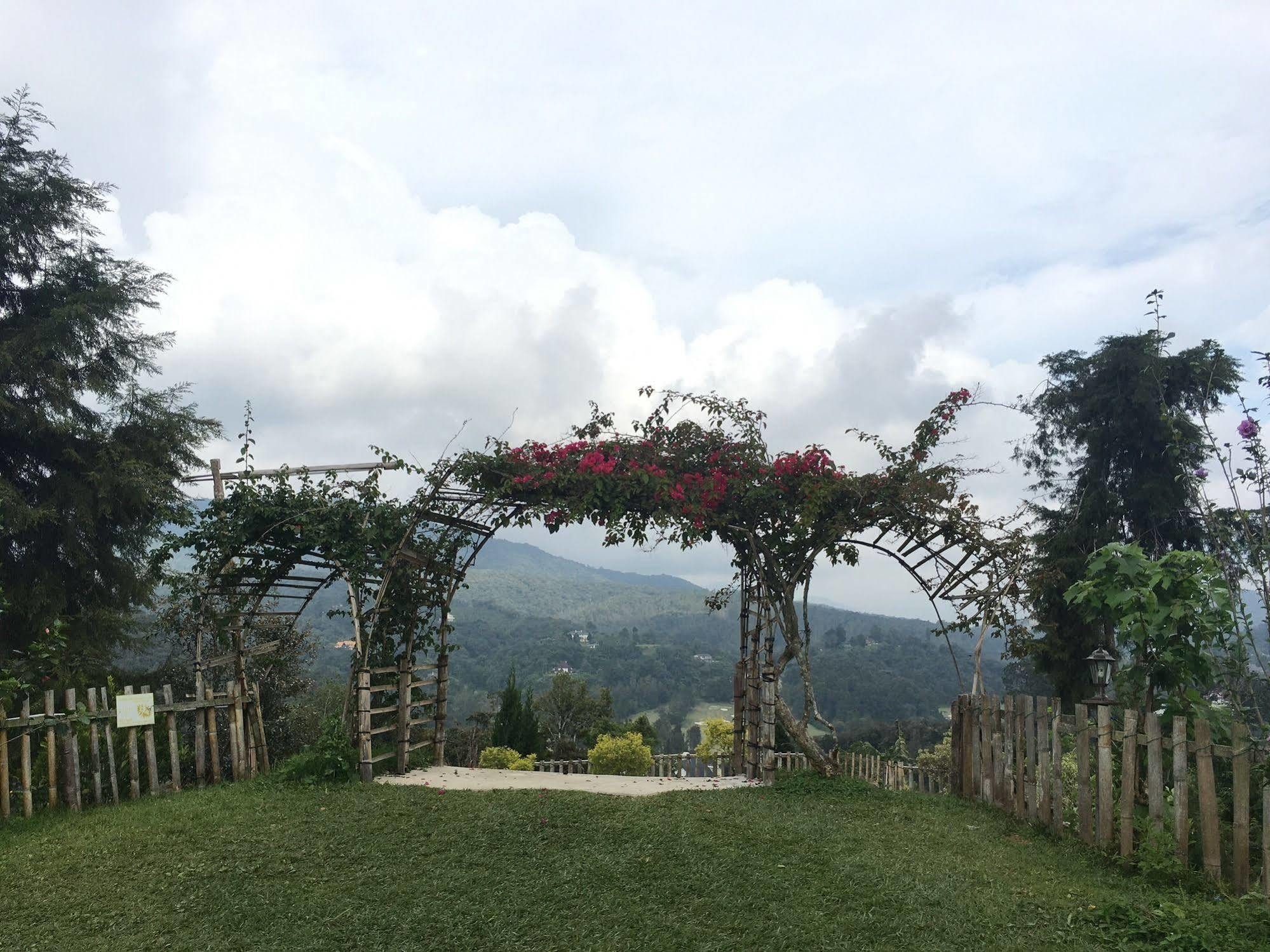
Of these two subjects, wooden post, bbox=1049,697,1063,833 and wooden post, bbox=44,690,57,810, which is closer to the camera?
wooden post, bbox=1049,697,1063,833

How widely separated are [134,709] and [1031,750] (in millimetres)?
8066

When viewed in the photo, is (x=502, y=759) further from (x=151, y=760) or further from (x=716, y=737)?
(x=151, y=760)

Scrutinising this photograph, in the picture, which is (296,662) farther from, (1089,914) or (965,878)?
(1089,914)

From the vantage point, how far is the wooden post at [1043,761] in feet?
21.8

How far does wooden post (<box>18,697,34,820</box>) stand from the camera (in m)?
7.05

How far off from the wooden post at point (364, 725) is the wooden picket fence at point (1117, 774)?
240 inches

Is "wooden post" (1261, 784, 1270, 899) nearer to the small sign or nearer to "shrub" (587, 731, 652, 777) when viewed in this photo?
the small sign

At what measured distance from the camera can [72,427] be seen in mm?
12141

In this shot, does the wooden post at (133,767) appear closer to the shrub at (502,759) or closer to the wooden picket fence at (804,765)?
the wooden picket fence at (804,765)

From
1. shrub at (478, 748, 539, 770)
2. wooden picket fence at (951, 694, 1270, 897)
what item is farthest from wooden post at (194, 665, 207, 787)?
wooden picket fence at (951, 694, 1270, 897)

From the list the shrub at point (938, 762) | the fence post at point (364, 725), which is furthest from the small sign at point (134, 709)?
the shrub at point (938, 762)

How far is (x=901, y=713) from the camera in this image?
46.9 m

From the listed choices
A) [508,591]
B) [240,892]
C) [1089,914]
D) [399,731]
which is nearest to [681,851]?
A: [1089,914]

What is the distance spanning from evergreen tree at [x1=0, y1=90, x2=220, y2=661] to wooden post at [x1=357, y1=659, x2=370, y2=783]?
4.59 meters
